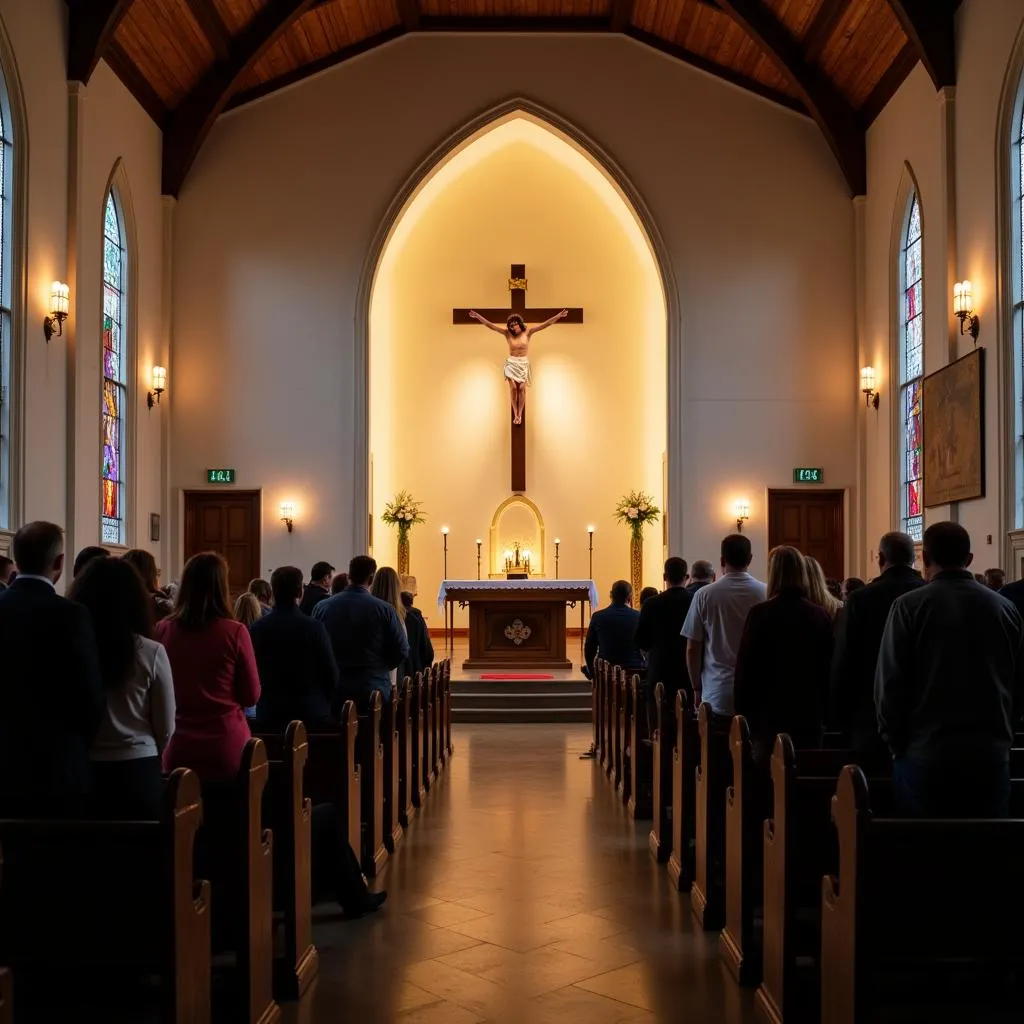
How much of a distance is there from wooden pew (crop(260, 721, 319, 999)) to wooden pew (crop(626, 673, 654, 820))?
3.08 meters

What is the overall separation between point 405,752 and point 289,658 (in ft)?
6.34

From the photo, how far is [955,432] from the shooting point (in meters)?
11.2

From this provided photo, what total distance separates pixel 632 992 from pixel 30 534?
228 cm

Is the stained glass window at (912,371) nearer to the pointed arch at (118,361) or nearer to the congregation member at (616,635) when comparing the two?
the congregation member at (616,635)

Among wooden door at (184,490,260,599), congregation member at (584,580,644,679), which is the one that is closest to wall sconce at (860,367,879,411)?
congregation member at (584,580,644,679)

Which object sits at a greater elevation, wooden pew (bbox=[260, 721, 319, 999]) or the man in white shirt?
the man in white shirt

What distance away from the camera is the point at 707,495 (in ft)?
47.7

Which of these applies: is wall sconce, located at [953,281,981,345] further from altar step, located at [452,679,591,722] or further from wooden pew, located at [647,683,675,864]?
wooden pew, located at [647,683,675,864]

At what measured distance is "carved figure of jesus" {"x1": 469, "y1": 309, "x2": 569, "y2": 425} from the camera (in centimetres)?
1716

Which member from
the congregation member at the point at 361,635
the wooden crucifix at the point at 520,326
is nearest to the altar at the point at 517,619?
the wooden crucifix at the point at 520,326

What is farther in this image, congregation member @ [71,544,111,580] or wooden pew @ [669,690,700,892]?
wooden pew @ [669,690,700,892]

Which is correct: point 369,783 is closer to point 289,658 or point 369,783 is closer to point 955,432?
point 289,658

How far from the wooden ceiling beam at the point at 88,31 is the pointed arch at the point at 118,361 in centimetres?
140

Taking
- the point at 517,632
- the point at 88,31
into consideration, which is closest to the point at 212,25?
the point at 88,31
